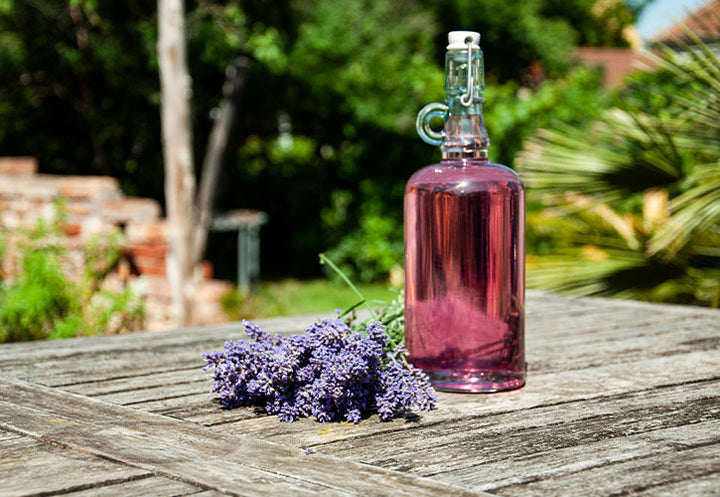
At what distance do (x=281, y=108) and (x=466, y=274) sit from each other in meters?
7.56

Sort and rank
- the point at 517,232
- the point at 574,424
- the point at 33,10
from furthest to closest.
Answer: the point at 33,10
the point at 517,232
the point at 574,424

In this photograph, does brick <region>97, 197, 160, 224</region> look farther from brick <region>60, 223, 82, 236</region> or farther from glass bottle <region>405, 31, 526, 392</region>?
glass bottle <region>405, 31, 526, 392</region>

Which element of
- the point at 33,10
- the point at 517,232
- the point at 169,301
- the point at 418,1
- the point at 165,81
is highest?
the point at 418,1

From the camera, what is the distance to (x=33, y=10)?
757 centimetres

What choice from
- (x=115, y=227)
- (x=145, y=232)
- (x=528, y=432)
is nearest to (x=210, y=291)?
(x=145, y=232)

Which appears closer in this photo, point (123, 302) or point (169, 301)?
point (123, 302)

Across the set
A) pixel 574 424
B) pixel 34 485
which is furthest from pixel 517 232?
pixel 34 485

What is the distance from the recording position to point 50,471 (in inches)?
38.5

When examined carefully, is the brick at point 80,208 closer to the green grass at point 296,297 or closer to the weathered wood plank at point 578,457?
the green grass at point 296,297

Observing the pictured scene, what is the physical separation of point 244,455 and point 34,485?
0.24m

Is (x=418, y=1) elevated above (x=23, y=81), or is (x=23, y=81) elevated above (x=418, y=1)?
(x=418, y=1)

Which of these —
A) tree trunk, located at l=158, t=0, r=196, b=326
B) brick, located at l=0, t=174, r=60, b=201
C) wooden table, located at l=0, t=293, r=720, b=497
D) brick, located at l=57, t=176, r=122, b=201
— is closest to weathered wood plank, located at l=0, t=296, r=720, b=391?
wooden table, located at l=0, t=293, r=720, b=497

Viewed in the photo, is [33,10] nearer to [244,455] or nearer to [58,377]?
[58,377]

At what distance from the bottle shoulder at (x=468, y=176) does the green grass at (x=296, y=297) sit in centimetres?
414
